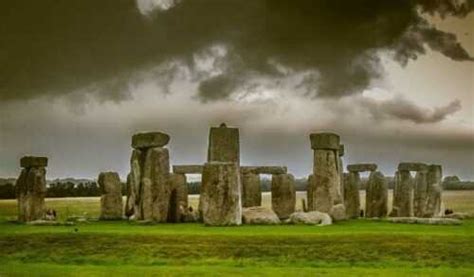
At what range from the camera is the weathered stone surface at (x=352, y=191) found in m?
19.1

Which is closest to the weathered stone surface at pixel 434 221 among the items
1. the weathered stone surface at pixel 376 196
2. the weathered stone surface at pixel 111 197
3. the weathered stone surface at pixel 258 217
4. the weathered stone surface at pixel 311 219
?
the weathered stone surface at pixel 311 219

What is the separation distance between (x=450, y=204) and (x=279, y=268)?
7005mm

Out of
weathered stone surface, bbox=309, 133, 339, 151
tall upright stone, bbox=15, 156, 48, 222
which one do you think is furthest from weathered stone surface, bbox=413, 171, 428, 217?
tall upright stone, bbox=15, 156, 48, 222

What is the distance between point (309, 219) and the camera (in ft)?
49.6

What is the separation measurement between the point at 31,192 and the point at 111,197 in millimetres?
1753

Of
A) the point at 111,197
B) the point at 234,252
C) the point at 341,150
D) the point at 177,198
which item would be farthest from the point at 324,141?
the point at 234,252

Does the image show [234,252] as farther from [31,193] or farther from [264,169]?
[264,169]

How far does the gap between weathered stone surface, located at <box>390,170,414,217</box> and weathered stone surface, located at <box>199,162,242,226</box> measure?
15.7 ft

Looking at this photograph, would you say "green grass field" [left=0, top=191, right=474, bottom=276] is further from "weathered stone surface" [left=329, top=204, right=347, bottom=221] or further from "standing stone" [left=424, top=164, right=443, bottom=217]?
"standing stone" [left=424, top=164, right=443, bottom=217]

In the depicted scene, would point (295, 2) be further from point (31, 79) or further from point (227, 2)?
point (31, 79)

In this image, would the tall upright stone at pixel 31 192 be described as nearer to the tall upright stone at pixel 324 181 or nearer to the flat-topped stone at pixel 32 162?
the flat-topped stone at pixel 32 162

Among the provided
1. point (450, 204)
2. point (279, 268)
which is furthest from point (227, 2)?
point (450, 204)

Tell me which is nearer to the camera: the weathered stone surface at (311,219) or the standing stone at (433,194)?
the weathered stone surface at (311,219)

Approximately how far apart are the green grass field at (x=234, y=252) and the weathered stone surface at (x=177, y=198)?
2.60 metres
